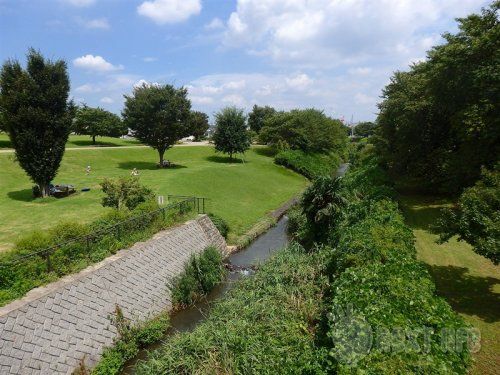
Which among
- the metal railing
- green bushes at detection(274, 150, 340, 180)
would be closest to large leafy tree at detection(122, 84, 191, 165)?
green bushes at detection(274, 150, 340, 180)

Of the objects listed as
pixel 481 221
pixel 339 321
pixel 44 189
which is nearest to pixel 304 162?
pixel 44 189

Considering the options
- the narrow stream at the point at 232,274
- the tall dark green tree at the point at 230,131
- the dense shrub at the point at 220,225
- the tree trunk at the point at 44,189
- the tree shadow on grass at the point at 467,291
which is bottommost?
the narrow stream at the point at 232,274

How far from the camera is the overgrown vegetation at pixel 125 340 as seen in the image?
10625 millimetres

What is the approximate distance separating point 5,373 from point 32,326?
124 centimetres

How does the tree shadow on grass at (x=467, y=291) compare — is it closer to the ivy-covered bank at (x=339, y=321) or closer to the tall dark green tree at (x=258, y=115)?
the ivy-covered bank at (x=339, y=321)

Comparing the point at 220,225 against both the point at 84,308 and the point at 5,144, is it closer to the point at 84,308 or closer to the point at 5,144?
the point at 84,308

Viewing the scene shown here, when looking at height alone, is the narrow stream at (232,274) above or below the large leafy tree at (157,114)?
below

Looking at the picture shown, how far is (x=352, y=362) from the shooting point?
222 inches

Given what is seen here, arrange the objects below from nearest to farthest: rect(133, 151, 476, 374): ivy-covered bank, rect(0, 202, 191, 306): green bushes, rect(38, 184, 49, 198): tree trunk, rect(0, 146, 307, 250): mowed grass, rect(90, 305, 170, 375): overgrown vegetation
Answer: rect(133, 151, 476, 374): ivy-covered bank, rect(0, 202, 191, 306): green bushes, rect(90, 305, 170, 375): overgrown vegetation, rect(0, 146, 307, 250): mowed grass, rect(38, 184, 49, 198): tree trunk

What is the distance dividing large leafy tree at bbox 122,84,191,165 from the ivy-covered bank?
2601 cm

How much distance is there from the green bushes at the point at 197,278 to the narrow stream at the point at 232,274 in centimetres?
35

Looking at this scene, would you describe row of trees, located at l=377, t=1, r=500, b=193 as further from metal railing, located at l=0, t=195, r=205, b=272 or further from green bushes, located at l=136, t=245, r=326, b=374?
metal railing, located at l=0, t=195, r=205, b=272

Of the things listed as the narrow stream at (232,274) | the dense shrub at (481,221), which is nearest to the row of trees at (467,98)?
the dense shrub at (481,221)

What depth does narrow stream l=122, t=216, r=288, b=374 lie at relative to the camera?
12.9m
